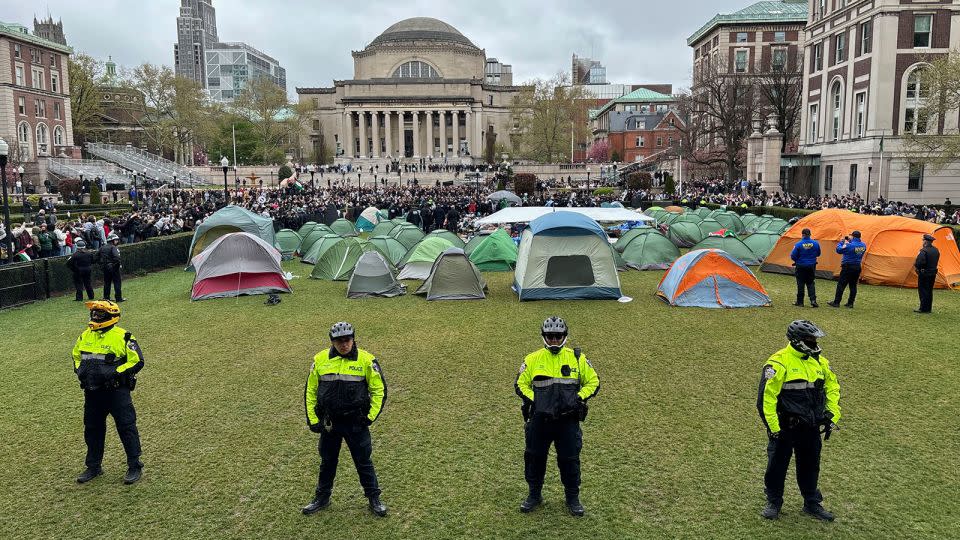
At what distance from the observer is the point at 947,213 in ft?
101

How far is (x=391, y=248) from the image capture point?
70.0 ft

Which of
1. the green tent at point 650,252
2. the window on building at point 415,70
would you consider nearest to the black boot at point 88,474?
the green tent at point 650,252

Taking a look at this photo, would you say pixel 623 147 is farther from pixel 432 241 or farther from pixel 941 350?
pixel 941 350

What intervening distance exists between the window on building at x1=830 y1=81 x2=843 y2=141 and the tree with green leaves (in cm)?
3891

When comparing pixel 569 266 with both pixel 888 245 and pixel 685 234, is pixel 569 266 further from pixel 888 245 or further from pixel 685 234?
pixel 685 234

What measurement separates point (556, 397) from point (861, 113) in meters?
42.0

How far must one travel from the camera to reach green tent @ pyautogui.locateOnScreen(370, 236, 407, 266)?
21.0 meters

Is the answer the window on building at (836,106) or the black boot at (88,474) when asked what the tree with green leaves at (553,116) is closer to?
the window on building at (836,106)

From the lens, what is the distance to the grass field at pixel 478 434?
589 centimetres

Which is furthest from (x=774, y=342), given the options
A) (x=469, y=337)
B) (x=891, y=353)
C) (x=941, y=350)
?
(x=469, y=337)

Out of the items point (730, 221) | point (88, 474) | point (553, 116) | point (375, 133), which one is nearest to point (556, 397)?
point (88, 474)

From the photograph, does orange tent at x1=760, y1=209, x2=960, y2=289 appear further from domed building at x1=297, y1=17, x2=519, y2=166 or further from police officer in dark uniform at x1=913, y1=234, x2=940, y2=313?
domed building at x1=297, y1=17, x2=519, y2=166

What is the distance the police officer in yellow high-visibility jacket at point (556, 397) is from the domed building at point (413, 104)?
288ft

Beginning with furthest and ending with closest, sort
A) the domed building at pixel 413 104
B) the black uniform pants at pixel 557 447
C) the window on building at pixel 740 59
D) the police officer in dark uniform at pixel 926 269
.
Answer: the domed building at pixel 413 104
the window on building at pixel 740 59
the police officer in dark uniform at pixel 926 269
the black uniform pants at pixel 557 447
